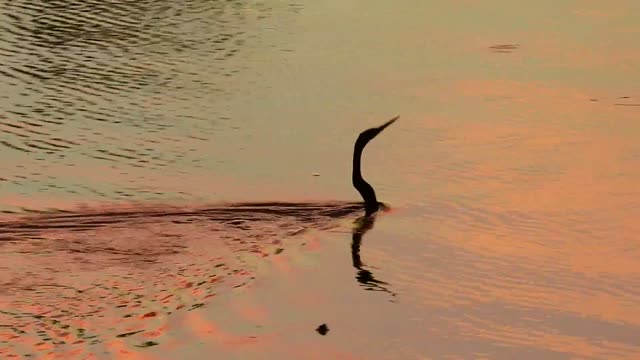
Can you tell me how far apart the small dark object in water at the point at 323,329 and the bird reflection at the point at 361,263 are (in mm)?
865

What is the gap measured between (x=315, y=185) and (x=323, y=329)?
129 inches

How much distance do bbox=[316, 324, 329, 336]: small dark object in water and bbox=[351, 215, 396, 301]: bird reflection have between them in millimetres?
865

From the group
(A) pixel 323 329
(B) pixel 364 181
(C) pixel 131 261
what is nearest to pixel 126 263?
(C) pixel 131 261

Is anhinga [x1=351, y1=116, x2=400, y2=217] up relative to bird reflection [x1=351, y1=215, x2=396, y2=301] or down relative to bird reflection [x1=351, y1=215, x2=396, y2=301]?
up

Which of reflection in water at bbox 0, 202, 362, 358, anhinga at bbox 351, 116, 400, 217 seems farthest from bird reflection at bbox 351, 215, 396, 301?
reflection in water at bbox 0, 202, 362, 358

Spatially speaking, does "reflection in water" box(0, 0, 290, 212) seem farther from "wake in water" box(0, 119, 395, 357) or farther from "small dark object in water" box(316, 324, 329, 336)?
"small dark object in water" box(316, 324, 329, 336)

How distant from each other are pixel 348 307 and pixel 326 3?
1196cm

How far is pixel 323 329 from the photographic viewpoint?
27.9 ft

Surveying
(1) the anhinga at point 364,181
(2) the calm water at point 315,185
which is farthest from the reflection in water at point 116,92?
(1) the anhinga at point 364,181

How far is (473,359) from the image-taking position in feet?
26.8

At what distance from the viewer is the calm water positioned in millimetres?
8555

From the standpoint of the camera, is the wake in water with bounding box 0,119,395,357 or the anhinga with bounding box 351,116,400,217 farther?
the anhinga with bounding box 351,116,400,217

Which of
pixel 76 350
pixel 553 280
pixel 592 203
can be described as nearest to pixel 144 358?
pixel 76 350

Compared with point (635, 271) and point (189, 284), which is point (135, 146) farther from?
point (635, 271)
